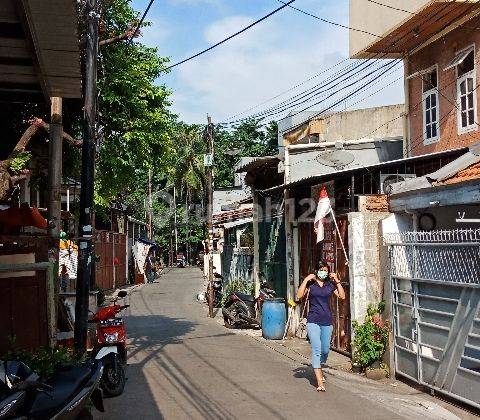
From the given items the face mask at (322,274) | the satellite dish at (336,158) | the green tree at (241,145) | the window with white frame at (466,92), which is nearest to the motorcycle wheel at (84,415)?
the face mask at (322,274)

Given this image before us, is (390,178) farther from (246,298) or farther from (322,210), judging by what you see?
(246,298)

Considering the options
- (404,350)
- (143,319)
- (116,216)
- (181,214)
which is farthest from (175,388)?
(181,214)

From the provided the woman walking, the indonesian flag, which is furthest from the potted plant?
the indonesian flag

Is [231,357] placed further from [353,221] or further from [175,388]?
[353,221]

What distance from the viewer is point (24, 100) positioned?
8766 mm

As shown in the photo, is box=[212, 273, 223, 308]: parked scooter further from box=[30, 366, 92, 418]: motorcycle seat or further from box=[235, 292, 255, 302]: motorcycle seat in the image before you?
box=[30, 366, 92, 418]: motorcycle seat

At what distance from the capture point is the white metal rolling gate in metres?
7.24

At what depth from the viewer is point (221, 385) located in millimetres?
8797

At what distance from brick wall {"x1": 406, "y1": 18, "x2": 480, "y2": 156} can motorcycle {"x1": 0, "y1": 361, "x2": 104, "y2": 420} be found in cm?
900

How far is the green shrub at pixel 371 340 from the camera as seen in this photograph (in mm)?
9375

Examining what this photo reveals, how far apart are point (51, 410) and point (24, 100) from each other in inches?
208

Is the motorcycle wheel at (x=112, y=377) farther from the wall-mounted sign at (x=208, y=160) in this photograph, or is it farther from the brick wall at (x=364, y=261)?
the wall-mounted sign at (x=208, y=160)

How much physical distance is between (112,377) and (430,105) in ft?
31.0

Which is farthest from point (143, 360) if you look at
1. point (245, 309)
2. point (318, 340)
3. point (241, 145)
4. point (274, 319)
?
point (241, 145)
